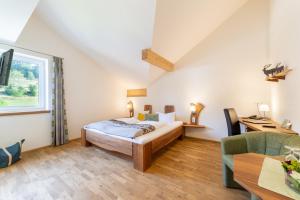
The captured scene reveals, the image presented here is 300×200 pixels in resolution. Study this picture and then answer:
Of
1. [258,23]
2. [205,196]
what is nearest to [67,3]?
[205,196]

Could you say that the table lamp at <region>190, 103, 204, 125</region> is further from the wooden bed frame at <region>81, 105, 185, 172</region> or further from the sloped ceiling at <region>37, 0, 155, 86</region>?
the sloped ceiling at <region>37, 0, 155, 86</region>

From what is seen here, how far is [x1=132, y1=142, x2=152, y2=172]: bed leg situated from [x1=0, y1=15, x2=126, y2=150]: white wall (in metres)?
2.35

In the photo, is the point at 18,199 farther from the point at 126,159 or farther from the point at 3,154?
the point at 126,159

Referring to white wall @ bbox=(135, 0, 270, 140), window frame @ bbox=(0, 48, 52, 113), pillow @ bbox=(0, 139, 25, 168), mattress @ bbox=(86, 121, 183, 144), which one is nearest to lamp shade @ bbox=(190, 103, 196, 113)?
white wall @ bbox=(135, 0, 270, 140)

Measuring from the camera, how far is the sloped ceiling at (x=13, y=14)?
6.06ft

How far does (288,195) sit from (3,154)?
371cm

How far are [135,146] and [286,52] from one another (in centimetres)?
290

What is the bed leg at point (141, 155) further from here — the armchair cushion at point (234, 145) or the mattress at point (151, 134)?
the armchair cushion at point (234, 145)

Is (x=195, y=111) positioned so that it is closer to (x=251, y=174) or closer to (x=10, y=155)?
(x=251, y=174)

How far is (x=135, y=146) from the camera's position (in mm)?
2295

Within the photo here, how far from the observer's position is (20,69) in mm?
2953

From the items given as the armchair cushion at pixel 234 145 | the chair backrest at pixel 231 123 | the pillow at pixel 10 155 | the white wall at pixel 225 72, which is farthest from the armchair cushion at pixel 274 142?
the pillow at pixel 10 155

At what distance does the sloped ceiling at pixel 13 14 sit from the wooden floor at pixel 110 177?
7.73 feet

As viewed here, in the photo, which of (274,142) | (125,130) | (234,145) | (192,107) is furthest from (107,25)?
(274,142)
